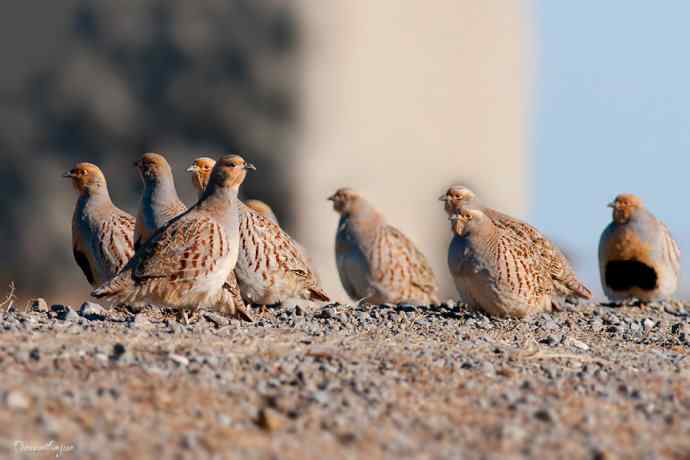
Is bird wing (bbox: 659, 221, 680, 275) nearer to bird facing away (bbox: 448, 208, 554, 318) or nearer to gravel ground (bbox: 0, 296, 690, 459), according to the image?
bird facing away (bbox: 448, 208, 554, 318)

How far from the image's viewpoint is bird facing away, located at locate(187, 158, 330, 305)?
1080 centimetres

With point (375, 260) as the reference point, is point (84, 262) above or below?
below

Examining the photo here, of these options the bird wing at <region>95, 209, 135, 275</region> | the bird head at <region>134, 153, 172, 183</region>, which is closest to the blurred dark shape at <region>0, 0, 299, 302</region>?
the bird head at <region>134, 153, 172, 183</region>

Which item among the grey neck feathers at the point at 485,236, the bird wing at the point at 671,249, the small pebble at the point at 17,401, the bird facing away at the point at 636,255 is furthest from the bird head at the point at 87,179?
the bird wing at the point at 671,249

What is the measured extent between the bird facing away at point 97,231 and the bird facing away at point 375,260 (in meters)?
2.96

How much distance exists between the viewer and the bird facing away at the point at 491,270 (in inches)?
408

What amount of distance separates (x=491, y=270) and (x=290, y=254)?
5.42 feet

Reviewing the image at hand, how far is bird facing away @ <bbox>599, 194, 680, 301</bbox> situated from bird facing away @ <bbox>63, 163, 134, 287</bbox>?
4923mm

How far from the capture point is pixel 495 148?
66.0ft

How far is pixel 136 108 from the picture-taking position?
1861cm

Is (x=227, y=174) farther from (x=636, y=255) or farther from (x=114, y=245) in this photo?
(x=636, y=255)

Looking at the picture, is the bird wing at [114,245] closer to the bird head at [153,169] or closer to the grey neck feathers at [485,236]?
the bird head at [153,169]

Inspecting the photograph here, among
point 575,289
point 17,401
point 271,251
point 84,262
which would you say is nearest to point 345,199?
point 575,289

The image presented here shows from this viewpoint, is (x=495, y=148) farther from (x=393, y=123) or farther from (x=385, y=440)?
(x=385, y=440)
